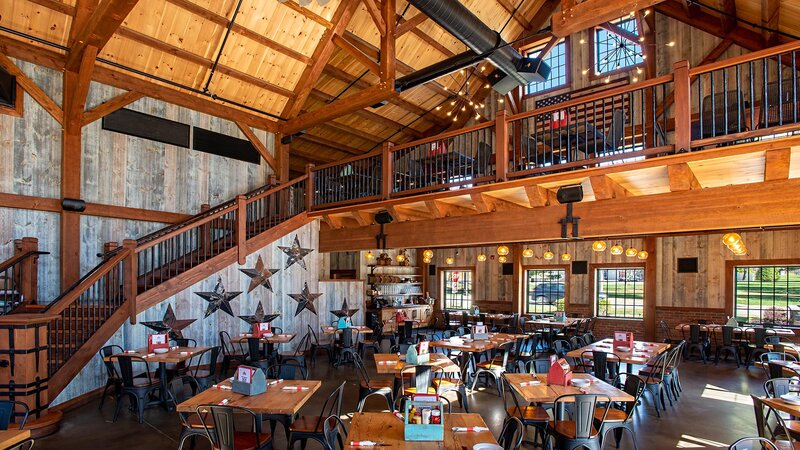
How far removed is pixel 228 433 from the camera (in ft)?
12.5

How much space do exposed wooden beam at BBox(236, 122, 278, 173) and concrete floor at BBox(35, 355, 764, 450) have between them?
224 inches

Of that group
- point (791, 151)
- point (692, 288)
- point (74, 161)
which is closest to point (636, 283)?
point (692, 288)

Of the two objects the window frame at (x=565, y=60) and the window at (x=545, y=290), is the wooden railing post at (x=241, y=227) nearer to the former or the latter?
the window frame at (x=565, y=60)

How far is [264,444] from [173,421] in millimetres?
2578

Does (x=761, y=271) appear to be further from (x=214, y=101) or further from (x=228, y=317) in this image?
(x=214, y=101)

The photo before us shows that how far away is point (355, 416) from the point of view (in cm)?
391

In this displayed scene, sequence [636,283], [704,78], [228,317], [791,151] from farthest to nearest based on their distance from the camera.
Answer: [636,283] < [704,78] < [228,317] < [791,151]

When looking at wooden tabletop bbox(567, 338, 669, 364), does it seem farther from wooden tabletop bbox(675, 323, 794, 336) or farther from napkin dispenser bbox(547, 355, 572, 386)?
wooden tabletop bbox(675, 323, 794, 336)

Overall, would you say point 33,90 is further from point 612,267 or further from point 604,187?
point 612,267

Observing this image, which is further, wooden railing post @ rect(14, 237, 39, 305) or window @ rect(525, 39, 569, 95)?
window @ rect(525, 39, 569, 95)

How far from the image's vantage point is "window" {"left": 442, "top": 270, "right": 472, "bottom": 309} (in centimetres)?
1661

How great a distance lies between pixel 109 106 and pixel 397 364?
24.1 ft

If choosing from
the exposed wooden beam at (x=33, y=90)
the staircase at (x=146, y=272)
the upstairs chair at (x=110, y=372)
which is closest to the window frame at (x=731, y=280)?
the staircase at (x=146, y=272)

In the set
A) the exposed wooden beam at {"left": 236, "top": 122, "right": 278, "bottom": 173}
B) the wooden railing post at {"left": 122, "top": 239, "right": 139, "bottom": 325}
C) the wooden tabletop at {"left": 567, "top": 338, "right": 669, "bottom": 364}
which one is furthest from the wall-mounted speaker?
the wooden railing post at {"left": 122, "top": 239, "right": 139, "bottom": 325}
